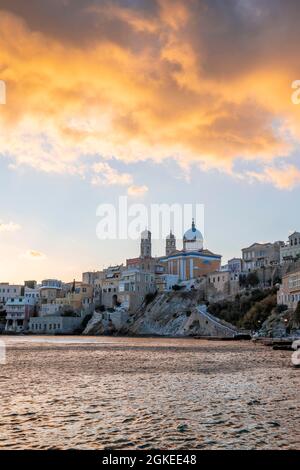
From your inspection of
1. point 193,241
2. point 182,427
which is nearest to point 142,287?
point 193,241

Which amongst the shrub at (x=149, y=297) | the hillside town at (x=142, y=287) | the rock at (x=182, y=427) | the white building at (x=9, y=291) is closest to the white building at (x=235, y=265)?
the hillside town at (x=142, y=287)

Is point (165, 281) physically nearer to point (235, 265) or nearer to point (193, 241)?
point (193, 241)

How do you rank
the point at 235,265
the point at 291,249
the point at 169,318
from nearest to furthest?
the point at 291,249 → the point at 169,318 → the point at 235,265

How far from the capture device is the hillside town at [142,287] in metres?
112

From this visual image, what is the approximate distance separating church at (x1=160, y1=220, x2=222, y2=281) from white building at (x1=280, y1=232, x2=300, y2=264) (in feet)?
94.9

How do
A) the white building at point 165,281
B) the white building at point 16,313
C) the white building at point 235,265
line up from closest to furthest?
the white building at point 235,265 < the white building at point 165,281 < the white building at point 16,313

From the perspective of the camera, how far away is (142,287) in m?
133

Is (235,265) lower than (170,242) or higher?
lower

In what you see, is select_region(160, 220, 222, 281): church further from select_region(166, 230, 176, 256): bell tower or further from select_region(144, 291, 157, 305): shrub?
select_region(166, 230, 176, 256): bell tower

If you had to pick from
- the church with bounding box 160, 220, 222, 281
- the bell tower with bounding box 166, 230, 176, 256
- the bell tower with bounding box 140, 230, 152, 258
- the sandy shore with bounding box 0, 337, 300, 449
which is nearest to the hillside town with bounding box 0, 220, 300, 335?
the church with bounding box 160, 220, 222, 281

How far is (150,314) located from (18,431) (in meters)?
110

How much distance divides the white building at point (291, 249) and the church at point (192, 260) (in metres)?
28.9

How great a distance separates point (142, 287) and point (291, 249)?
40.5m

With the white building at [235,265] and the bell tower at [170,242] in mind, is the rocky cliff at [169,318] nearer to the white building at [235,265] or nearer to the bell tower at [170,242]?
the white building at [235,265]
